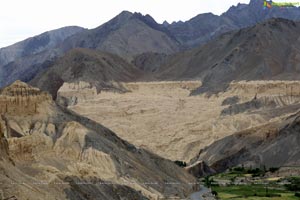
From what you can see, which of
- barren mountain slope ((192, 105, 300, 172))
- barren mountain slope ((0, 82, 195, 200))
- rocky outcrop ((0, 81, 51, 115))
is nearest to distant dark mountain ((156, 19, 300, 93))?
barren mountain slope ((192, 105, 300, 172))

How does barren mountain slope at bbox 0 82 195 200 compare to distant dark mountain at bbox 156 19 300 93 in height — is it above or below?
below

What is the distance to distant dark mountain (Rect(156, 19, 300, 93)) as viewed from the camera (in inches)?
6860

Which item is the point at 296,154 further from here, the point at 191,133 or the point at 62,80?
the point at 62,80

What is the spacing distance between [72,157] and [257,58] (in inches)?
4925

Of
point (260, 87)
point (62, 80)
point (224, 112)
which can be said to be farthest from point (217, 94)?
point (62, 80)

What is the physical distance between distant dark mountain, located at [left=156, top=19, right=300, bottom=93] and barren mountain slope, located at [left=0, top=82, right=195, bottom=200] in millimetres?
100452

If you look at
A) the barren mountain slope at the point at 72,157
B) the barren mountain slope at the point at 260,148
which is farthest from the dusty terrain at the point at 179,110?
the barren mountain slope at the point at 72,157

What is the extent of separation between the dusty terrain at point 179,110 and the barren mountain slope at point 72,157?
49.7 metres

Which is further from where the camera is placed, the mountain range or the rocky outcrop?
the rocky outcrop

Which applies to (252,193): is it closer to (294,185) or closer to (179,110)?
(294,185)

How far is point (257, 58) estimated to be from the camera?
18088 cm

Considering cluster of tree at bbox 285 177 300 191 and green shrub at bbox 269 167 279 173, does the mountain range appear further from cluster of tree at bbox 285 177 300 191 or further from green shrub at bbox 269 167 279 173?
cluster of tree at bbox 285 177 300 191

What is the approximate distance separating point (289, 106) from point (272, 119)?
822cm

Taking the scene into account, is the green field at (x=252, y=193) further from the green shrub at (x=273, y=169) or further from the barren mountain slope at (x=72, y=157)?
the green shrub at (x=273, y=169)
